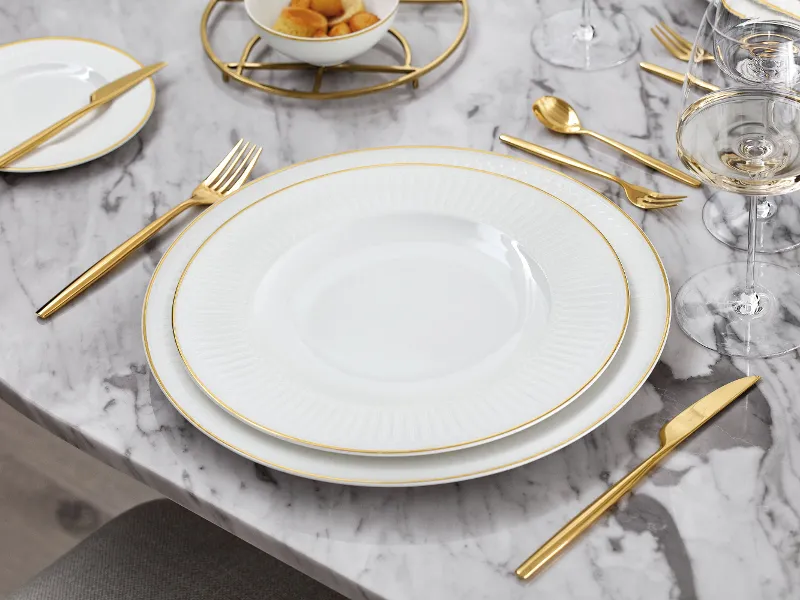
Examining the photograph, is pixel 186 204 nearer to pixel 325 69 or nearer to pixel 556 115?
pixel 325 69

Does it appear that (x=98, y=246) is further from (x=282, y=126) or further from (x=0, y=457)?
(x=0, y=457)

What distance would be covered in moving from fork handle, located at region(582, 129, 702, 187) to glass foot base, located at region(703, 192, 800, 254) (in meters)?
0.03

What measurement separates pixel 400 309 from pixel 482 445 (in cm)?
16

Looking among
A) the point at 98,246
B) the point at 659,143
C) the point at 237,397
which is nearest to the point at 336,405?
the point at 237,397

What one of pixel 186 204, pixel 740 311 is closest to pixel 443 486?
pixel 740 311

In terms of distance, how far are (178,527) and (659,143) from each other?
60cm

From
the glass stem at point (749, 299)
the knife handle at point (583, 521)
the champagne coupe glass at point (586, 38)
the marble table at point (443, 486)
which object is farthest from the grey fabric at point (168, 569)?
the champagne coupe glass at point (586, 38)

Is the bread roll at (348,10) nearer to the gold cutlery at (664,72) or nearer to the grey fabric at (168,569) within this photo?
the gold cutlery at (664,72)

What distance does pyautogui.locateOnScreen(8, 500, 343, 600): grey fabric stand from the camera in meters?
0.89

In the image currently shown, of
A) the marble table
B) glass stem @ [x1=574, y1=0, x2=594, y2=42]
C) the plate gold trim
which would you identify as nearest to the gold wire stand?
the marble table

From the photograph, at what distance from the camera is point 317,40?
96 centimetres

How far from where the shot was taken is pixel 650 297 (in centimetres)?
71

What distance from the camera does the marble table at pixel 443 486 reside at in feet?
1.98

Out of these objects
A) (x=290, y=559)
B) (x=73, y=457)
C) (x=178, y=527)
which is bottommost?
(x=73, y=457)
